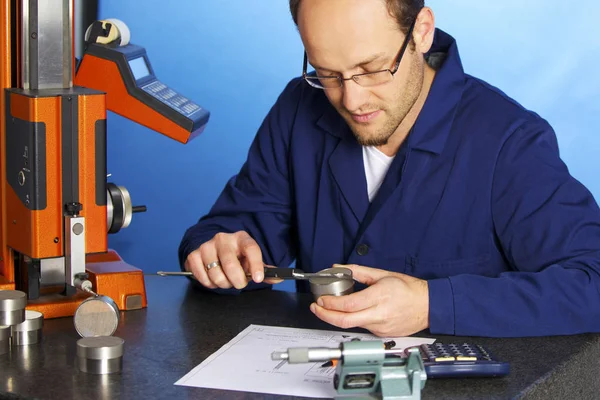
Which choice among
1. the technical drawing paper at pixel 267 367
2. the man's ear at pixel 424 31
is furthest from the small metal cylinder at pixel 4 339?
the man's ear at pixel 424 31

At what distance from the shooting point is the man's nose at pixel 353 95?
1890 millimetres

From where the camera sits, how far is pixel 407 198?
1996mm

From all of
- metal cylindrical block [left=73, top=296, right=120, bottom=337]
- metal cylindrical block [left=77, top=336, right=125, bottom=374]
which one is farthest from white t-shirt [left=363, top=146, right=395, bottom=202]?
metal cylindrical block [left=77, top=336, right=125, bottom=374]

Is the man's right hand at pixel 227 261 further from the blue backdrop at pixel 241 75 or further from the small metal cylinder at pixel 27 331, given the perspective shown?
the blue backdrop at pixel 241 75

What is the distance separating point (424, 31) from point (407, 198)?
361 millimetres

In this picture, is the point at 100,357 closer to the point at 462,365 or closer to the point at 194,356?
the point at 194,356

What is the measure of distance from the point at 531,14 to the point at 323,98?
1.63 m

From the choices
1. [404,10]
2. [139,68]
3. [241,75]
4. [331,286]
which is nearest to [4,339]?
[331,286]

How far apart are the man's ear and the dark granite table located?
0.59 meters

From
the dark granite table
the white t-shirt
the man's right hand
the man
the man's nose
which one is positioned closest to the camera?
the dark granite table

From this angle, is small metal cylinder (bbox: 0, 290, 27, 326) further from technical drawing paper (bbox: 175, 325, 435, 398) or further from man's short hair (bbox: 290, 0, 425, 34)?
man's short hair (bbox: 290, 0, 425, 34)

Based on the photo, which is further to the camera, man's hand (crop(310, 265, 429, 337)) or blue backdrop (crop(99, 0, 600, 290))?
blue backdrop (crop(99, 0, 600, 290))

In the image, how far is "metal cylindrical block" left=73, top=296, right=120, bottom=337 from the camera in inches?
64.1

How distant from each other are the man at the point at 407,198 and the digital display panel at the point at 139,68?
346 mm
